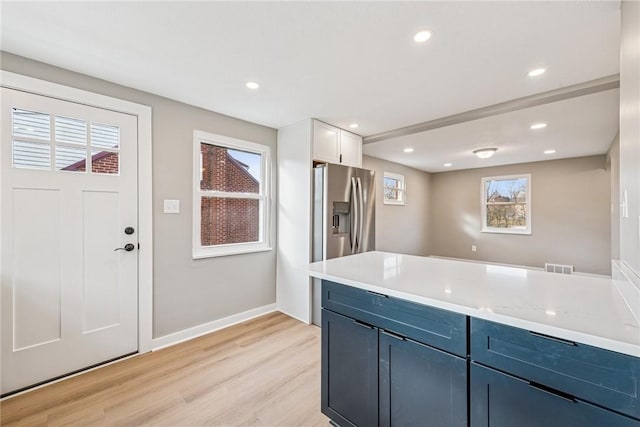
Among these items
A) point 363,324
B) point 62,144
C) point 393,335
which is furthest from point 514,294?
point 62,144

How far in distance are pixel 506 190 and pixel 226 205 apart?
19.8 ft

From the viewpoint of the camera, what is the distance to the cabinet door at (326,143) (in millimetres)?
3168

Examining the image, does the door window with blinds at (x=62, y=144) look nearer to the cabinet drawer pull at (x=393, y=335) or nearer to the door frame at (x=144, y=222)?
A: the door frame at (x=144, y=222)

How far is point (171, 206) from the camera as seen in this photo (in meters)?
2.62

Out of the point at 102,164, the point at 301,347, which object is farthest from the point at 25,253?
the point at 301,347

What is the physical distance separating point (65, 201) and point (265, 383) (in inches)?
82.2

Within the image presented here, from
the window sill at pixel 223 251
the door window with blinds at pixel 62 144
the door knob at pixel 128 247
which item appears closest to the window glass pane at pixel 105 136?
the door window with blinds at pixel 62 144

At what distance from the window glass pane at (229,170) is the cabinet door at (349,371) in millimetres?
2066

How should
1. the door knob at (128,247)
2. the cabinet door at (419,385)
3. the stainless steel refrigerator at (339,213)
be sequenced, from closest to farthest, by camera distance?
the cabinet door at (419,385) → the door knob at (128,247) → the stainless steel refrigerator at (339,213)

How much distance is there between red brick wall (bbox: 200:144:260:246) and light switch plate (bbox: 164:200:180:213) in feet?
0.86

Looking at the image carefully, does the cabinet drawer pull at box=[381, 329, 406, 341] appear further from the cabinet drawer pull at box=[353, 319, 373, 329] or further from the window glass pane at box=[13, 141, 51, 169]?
the window glass pane at box=[13, 141, 51, 169]

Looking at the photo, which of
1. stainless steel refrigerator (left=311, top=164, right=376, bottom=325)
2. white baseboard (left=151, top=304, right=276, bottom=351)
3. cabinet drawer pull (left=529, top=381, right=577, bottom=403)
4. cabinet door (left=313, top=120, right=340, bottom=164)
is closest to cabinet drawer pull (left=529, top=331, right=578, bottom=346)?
cabinet drawer pull (left=529, top=381, right=577, bottom=403)

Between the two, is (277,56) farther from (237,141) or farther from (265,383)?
(265,383)

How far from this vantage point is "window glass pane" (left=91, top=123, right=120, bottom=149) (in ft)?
7.19
